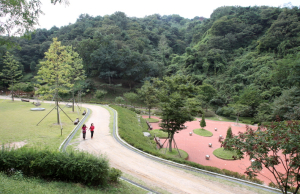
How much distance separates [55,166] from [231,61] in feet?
165

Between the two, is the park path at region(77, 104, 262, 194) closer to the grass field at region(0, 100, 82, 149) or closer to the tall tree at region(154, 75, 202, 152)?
the grass field at region(0, 100, 82, 149)

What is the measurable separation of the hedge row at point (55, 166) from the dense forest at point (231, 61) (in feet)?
87.0

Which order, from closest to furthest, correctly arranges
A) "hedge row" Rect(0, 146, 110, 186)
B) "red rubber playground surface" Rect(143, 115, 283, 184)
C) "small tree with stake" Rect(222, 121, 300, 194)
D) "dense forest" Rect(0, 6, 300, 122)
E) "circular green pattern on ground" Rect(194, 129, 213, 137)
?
"small tree with stake" Rect(222, 121, 300, 194) → "hedge row" Rect(0, 146, 110, 186) → "red rubber playground surface" Rect(143, 115, 283, 184) → "circular green pattern on ground" Rect(194, 129, 213, 137) → "dense forest" Rect(0, 6, 300, 122)

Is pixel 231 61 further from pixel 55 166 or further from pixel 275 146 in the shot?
pixel 55 166

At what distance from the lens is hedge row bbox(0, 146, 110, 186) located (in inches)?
259

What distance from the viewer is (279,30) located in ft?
134

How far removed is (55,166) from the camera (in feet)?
21.8

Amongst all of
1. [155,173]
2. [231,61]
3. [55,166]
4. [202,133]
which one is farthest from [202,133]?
[231,61]

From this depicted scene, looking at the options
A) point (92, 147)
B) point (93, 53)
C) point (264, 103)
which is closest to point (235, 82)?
point (264, 103)

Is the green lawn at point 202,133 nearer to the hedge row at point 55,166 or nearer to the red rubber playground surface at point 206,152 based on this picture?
the red rubber playground surface at point 206,152

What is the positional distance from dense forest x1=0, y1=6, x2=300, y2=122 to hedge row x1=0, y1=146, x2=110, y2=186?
1044 inches

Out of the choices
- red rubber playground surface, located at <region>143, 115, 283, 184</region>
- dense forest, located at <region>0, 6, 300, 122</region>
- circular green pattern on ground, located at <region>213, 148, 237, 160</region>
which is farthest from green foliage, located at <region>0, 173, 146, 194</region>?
dense forest, located at <region>0, 6, 300, 122</region>

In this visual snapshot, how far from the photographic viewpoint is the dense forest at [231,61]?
1174 inches

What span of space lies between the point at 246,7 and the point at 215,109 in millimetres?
48861
